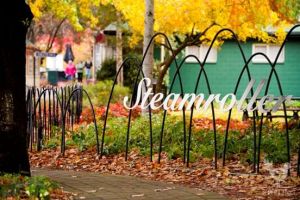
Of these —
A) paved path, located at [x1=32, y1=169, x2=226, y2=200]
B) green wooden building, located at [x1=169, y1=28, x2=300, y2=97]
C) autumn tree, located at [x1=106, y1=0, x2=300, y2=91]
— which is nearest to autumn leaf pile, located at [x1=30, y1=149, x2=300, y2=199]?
paved path, located at [x1=32, y1=169, x2=226, y2=200]

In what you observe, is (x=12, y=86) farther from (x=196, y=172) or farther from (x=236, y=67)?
(x=236, y=67)

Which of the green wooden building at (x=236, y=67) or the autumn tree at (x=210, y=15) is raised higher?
the autumn tree at (x=210, y=15)

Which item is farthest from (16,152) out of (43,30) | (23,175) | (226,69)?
(43,30)

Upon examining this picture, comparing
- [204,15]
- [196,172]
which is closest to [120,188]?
[196,172]

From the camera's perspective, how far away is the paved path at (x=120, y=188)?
7.82 m

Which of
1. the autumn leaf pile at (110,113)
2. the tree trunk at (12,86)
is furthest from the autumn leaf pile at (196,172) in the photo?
the autumn leaf pile at (110,113)

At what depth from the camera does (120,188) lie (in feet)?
27.6

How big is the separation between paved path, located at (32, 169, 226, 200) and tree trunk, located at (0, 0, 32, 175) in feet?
2.77

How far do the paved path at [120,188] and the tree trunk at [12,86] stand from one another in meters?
0.84

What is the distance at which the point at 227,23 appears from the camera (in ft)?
63.6

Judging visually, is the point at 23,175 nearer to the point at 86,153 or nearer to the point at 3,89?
the point at 3,89

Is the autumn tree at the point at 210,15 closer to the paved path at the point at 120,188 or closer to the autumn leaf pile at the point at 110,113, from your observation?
the autumn leaf pile at the point at 110,113

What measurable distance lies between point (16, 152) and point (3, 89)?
0.85 metres

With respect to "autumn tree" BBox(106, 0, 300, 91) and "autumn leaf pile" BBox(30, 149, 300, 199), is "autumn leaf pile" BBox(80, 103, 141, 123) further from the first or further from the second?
"autumn leaf pile" BBox(30, 149, 300, 199)
